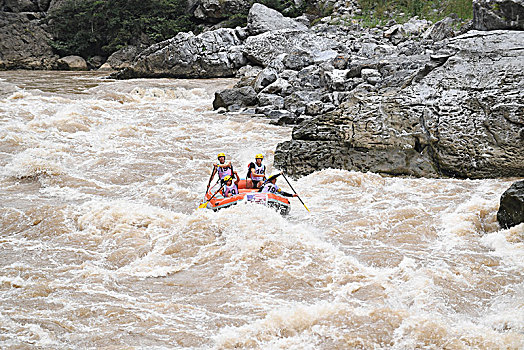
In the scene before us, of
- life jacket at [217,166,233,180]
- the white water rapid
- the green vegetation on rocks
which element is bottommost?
the white water rapid

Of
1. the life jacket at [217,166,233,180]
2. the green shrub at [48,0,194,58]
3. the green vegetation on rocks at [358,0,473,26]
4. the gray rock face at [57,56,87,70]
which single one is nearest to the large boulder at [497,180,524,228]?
the life jacket at [217,166,233,180]

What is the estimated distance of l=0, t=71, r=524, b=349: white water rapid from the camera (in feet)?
13.8

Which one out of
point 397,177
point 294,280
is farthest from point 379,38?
point 294,280

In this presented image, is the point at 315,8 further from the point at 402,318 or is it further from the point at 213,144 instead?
the point at 402,318

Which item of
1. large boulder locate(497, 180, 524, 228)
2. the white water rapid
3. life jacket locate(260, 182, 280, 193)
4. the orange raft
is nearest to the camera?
the white water rapid

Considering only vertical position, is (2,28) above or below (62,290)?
above

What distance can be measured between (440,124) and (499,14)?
362 centimetres

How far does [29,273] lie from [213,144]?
6.96 m

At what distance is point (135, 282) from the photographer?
5.21 m

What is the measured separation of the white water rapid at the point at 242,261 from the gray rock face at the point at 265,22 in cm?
1373

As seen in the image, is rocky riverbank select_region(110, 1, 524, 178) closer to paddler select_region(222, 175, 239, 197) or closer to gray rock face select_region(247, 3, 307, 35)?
paddler select_region(222, 175, 239, 197)

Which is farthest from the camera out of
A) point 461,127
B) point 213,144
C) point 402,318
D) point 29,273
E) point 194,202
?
point 213,144

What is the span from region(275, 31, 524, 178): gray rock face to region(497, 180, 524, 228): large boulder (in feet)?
7.33

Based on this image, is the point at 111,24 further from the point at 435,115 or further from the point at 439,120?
the point at 439,120
